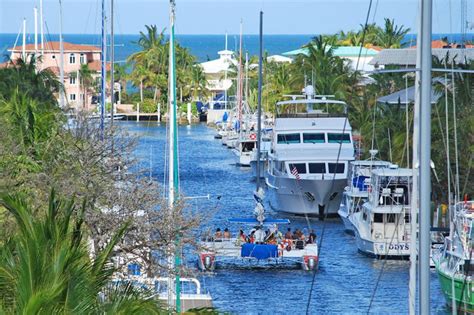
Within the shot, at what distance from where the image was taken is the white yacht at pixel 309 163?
173ft

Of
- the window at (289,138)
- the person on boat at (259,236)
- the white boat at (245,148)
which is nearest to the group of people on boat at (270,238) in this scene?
the person on boat at (259,236)

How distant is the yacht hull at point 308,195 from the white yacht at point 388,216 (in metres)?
8.84

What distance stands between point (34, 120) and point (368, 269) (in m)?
13.2

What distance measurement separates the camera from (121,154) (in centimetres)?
2880

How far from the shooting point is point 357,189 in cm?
4778

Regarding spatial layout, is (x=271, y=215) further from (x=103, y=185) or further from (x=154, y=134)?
(x=154, y=134)

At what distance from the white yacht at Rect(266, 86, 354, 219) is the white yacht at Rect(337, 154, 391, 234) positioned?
2.30 meters

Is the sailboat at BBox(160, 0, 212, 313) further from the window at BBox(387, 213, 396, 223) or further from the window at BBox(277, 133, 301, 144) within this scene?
the window at BBox(277, 133, 301, 144)

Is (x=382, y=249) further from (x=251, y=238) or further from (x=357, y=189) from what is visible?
(x=357, y=189)

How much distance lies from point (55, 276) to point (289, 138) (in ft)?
147

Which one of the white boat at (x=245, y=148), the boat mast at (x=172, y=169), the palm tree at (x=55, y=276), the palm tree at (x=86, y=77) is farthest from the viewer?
the palm tree at (x=86, y=77)

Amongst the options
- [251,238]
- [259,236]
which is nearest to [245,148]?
[259,236]

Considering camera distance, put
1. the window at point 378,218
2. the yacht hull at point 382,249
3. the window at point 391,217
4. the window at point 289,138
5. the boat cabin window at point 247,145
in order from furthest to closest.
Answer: the boat cabin window at point 247,145, the window at point 289,138, the window at point 378,218, the window at point 391,217, the yacht hull at point 382,249

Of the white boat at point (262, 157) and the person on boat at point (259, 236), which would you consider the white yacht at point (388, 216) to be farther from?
the white boat at point (262, 157)
